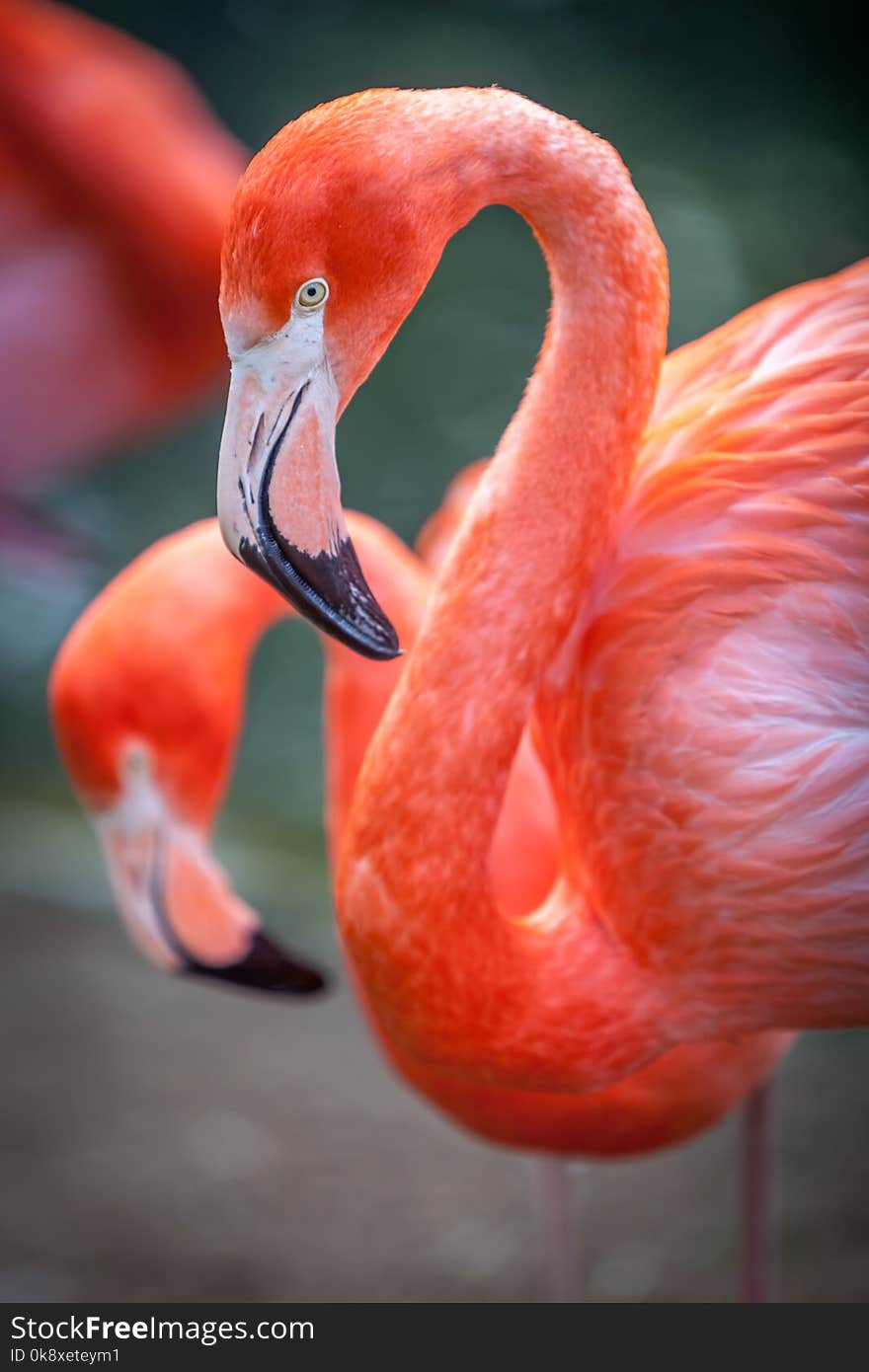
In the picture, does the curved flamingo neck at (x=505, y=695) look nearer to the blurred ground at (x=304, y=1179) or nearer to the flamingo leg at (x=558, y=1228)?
the flamingo leg at (x=558, y=1228)

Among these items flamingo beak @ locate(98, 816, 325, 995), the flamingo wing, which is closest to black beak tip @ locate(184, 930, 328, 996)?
flamingo beak @ locate(98, 816, 325, 995)

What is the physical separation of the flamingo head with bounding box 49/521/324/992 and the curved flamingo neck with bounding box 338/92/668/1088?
0.47 m

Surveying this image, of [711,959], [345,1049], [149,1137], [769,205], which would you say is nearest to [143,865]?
[711,959]

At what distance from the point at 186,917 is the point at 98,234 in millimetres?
957

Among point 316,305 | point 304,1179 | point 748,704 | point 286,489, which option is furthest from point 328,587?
point 304,1179

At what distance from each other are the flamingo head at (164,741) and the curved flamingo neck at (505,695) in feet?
1.53

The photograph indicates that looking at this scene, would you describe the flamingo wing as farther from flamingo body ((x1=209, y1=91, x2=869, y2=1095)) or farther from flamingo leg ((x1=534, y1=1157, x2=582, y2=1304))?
flamingo leg ((x1=534, y1=1157, x2=582, y2=1304))

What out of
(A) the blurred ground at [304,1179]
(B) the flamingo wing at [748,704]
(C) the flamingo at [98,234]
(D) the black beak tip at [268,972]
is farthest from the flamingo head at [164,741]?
(A) the blurred ground at [304,1179]

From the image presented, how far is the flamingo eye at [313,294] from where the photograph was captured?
2.96ft

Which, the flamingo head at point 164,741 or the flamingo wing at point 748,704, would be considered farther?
the flamingo head at point 164,741

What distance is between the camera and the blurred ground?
2088 mm

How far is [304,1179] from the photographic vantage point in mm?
2383

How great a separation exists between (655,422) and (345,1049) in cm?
196

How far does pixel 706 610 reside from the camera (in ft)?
3.41
